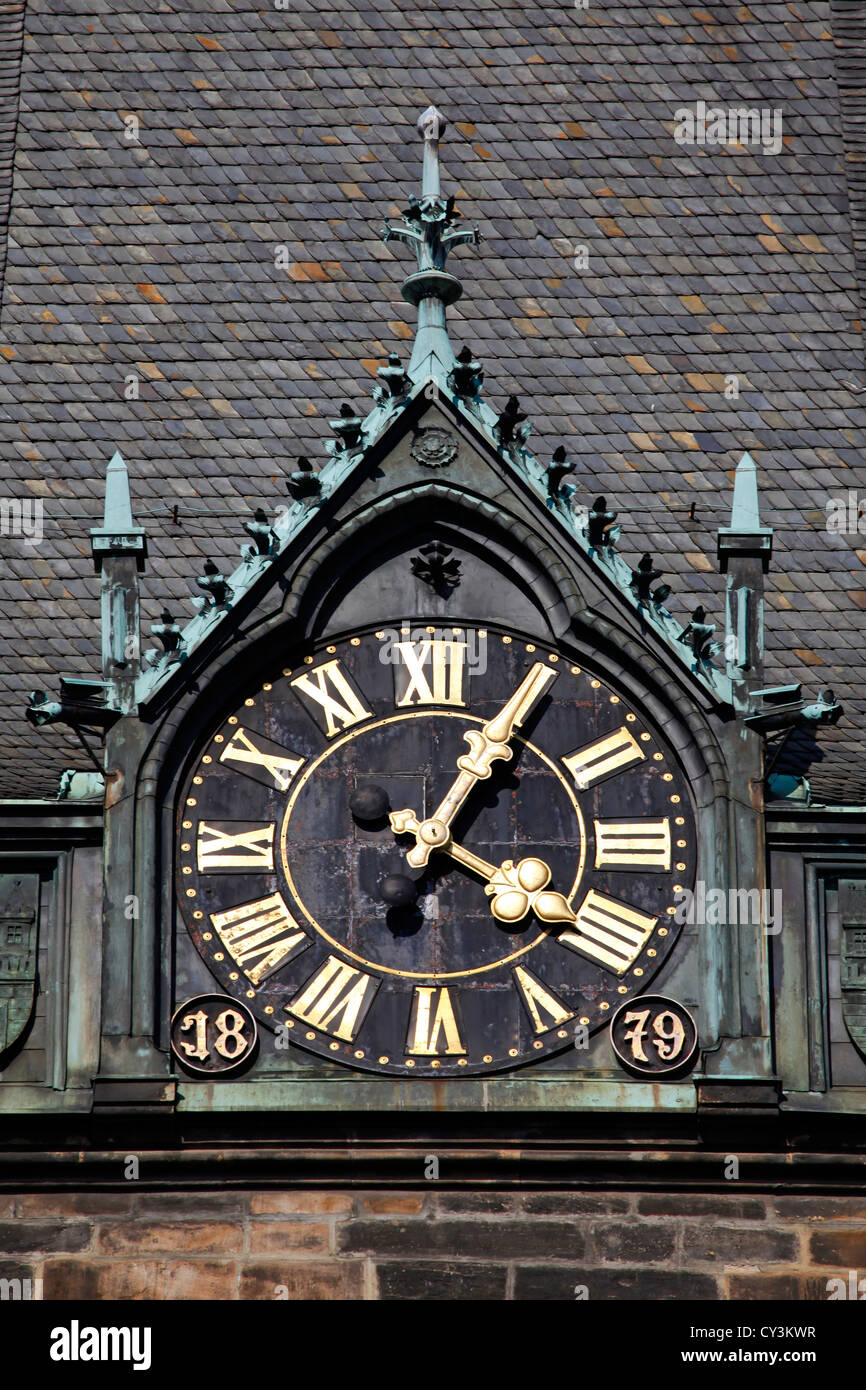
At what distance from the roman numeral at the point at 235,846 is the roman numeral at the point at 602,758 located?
1.24 m

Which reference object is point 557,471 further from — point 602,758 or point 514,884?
point 514,884

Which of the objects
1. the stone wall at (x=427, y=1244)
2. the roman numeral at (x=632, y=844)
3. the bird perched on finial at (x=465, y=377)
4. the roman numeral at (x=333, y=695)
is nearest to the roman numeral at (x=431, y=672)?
the roman numeral at (x=333, y=695)

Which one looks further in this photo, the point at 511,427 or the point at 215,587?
the point at 511,427

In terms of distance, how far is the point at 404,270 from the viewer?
22.2 meters

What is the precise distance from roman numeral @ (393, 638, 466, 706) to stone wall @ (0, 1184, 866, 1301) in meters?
2.11

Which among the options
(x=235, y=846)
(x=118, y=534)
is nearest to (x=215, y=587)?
(x=118, y=534)

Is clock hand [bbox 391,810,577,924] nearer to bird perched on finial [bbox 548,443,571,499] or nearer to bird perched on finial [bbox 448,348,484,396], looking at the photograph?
bird perched on finial [bbox 548,443,571,499]

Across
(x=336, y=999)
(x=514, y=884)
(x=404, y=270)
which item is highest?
(x=404, y=270)

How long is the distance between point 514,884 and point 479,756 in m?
0.57

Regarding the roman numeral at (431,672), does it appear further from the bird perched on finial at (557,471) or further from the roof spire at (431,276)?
the roof spire at (431,276)

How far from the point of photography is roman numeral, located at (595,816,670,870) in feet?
59.8

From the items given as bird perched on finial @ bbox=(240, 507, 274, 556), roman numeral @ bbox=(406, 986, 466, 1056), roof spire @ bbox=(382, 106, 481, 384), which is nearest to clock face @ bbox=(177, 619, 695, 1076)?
roman numeral @ bbox=(406, 986, 466, 1056)
